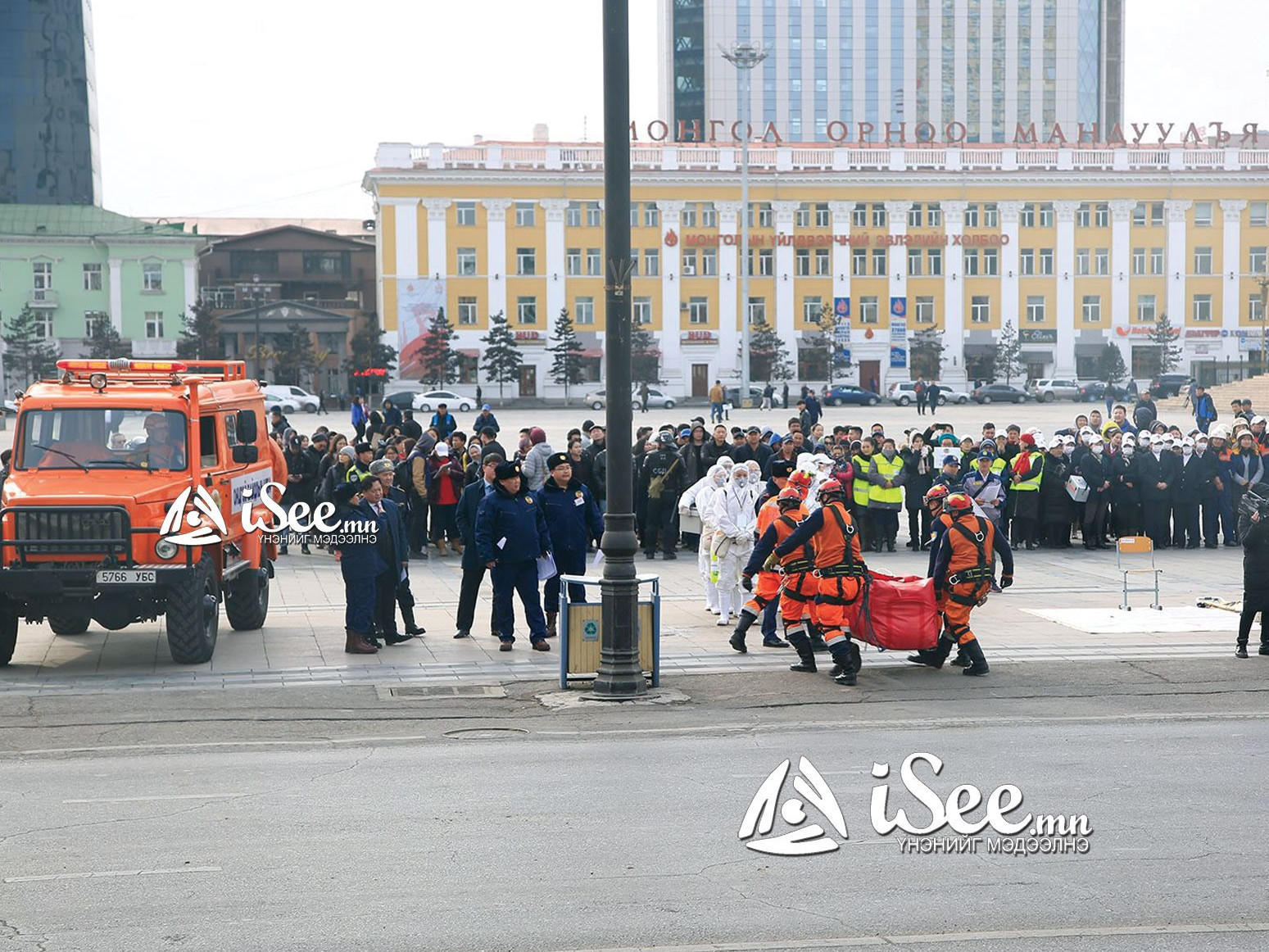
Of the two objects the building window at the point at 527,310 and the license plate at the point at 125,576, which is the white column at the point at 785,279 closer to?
the building window at the point at 527,310

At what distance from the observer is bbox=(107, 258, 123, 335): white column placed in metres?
93.6

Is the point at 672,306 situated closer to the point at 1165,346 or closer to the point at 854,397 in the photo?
the point at 854,397

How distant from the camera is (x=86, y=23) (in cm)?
11238

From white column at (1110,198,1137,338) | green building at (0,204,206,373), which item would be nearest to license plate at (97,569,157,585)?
green building at (0,204,206,373)

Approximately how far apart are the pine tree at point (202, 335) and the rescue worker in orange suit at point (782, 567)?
77819mm

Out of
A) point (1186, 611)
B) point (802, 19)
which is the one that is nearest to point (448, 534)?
point (1186, 611)

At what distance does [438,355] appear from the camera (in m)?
85.8

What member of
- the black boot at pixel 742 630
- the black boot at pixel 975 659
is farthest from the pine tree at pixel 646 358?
the black boot at pixel 975 659

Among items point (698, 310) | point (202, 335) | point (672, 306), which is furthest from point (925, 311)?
point (202, 335)

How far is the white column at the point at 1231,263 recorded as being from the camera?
304ft

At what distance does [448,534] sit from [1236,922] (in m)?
17.5

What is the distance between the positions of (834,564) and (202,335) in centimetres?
8138

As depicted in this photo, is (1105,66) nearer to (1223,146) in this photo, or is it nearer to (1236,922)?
(1223,146)

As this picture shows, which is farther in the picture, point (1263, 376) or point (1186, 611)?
point (1263, 376)
